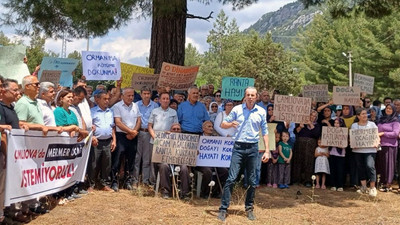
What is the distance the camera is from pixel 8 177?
Answer: 234 inches

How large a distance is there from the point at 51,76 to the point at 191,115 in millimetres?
3105

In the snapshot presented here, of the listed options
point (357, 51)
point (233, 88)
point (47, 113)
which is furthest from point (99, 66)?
point (357, 51)

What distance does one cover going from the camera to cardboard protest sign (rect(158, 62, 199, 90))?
419 inches

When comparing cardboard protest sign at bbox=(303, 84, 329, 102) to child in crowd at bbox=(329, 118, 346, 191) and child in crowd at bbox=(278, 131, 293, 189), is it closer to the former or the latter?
child in crowd at bbox=(329, 118, 346, 191)

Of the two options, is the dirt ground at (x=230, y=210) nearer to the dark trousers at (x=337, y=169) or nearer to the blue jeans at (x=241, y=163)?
the blue jeans at (x=241, y=163)

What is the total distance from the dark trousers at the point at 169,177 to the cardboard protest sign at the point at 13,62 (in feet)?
9.27

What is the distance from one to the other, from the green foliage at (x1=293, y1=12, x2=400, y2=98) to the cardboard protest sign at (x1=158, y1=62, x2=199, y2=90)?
67.4 ft

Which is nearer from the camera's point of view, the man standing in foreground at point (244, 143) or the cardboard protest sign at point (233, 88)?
the man standing in foreground at point (244, 143)

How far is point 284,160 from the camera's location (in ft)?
34.6

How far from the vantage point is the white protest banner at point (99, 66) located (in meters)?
10.5

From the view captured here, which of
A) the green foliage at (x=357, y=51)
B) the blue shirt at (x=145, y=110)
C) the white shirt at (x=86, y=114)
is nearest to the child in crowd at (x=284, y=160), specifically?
the blue shirt at (x=145, y=110)

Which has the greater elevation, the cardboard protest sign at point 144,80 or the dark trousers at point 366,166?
the cardboard protest sign at point 144,80

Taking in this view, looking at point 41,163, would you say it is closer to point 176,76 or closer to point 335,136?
point 176,76

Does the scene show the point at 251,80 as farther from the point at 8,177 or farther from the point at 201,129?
the point at 8,177
